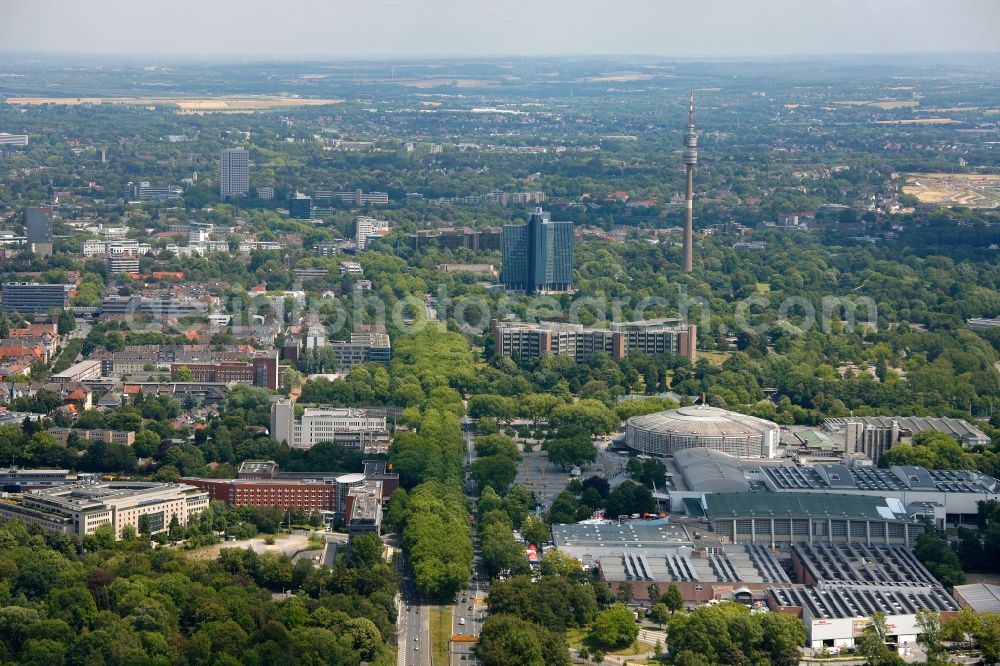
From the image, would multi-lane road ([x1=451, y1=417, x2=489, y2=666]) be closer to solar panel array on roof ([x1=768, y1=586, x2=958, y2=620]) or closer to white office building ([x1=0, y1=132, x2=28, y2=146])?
solar panel array on roof ([x1=768, y1=586, x2=958, y2=620])

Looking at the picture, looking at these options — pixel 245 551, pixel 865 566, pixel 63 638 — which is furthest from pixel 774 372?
pixel 63 638

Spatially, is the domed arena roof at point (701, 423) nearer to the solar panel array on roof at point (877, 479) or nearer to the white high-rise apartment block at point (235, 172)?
the solar panel array on roof at point (877, 479)

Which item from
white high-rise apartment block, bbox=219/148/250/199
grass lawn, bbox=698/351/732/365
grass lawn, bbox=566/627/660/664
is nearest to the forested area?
grass lawn, bbox=566/627/660/664

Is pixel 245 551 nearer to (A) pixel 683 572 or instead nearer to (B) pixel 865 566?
(A) pixel 683 572

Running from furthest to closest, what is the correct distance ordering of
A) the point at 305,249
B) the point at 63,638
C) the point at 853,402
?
1. the point at 305,249
2. the point at 853,402
3. the point at 63,638

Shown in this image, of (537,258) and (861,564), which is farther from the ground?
(861,564)

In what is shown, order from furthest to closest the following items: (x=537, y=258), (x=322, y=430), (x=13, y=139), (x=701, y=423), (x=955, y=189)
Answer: (x=13, y=139) < (x=955, y=189) < (x=537, y=258) < (x=322, y=430) < (x=701, y=423)

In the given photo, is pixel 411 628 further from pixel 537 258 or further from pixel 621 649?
pixel 537 258

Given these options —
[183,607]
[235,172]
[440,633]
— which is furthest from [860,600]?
[235,172]
